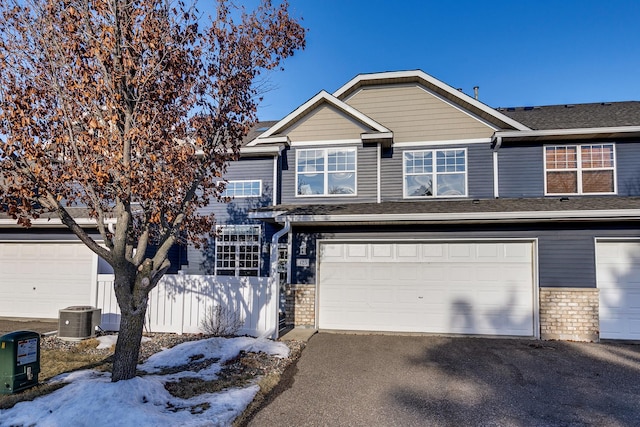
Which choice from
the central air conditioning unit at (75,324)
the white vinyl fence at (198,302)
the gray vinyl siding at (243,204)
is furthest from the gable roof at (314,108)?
the central air conditioning unit at (75,324)

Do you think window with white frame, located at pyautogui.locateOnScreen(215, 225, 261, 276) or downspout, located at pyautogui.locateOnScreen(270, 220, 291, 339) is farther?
window with white frame, located at pyautogui.locateOnScreen(215, 225, 261, 276)

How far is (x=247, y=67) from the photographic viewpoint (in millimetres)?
6793

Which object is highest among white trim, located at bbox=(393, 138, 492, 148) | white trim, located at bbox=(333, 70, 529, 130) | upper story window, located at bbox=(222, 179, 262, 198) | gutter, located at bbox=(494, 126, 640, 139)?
white trim, located at bbox=(333, 70, 529, 130)

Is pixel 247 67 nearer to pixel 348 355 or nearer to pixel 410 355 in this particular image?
pixel 348 355

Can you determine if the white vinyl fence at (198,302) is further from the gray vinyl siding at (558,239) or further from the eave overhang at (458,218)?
the gray vinyl siding at (558,239)

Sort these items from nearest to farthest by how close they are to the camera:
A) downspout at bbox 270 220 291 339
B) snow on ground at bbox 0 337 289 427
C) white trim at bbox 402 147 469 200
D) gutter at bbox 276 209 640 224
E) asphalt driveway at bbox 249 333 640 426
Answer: snow on ground at bbox 0 337 289 427
asphalt driveway at bbox 249 333 640 426
gutter at bbox 276 209 640 224
downspout at bbox 270 220 291 339
white trim at bbox 402 147 469 200

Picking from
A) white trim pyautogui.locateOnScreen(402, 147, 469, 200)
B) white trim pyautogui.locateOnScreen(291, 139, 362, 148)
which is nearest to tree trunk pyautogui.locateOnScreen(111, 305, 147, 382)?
white trim pyautogui.locateOnScreen(291, 139, 362, 148)

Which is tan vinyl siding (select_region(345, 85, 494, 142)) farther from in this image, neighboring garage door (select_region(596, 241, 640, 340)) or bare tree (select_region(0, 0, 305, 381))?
bare tree (select_region(0, 0, 305, 381))

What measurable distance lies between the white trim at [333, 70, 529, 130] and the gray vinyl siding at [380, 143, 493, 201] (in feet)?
2.81

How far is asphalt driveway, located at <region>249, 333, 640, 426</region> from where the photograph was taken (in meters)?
5.10

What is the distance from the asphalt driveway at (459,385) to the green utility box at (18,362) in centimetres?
323

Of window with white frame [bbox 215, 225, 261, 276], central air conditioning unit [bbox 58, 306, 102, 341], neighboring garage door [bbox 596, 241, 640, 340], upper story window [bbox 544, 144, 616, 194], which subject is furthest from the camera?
window with white frame [bbox 215, 225, 261, 276]

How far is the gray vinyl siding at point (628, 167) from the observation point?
35.4 feet

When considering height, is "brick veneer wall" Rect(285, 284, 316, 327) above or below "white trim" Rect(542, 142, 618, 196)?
below
